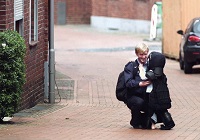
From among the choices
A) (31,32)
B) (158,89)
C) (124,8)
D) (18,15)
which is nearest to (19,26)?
(18,15)

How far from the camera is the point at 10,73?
12.5 metres

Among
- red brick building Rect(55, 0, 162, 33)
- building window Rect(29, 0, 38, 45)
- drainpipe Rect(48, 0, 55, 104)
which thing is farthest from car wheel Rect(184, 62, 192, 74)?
red brick building Rect(55, 0, 162, 33)

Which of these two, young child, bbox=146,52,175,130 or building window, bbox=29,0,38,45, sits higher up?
building window, bbox=29,0,38,45

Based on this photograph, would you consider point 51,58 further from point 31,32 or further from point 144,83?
point 144,83

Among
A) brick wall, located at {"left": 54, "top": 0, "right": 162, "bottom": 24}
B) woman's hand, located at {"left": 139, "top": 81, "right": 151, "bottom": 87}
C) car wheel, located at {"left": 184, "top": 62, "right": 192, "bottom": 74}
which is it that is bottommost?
car wheel, located at {"left": 184, "top": 62, "right": 192, "bottom": 74}

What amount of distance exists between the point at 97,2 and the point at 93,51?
42.8 ft

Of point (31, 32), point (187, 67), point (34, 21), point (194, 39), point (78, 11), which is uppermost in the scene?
point (34, 21)

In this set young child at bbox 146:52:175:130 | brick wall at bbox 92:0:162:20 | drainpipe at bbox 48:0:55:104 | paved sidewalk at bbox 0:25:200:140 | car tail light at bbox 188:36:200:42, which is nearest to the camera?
paved sidewalk at bbox 0:25:200:140

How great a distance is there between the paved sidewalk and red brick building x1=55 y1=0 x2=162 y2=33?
938 cm

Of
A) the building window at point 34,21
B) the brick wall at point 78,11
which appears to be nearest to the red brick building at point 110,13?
Answer: the brick wall at point 78,11

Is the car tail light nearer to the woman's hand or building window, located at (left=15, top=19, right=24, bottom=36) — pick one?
building window, located at (left=15, top=19, right=24, bottom=36)

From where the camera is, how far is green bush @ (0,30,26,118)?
1247 centimetres

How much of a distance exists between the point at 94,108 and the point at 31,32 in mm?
2076

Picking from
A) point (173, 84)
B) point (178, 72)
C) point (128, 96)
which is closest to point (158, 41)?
point (178, 72)
